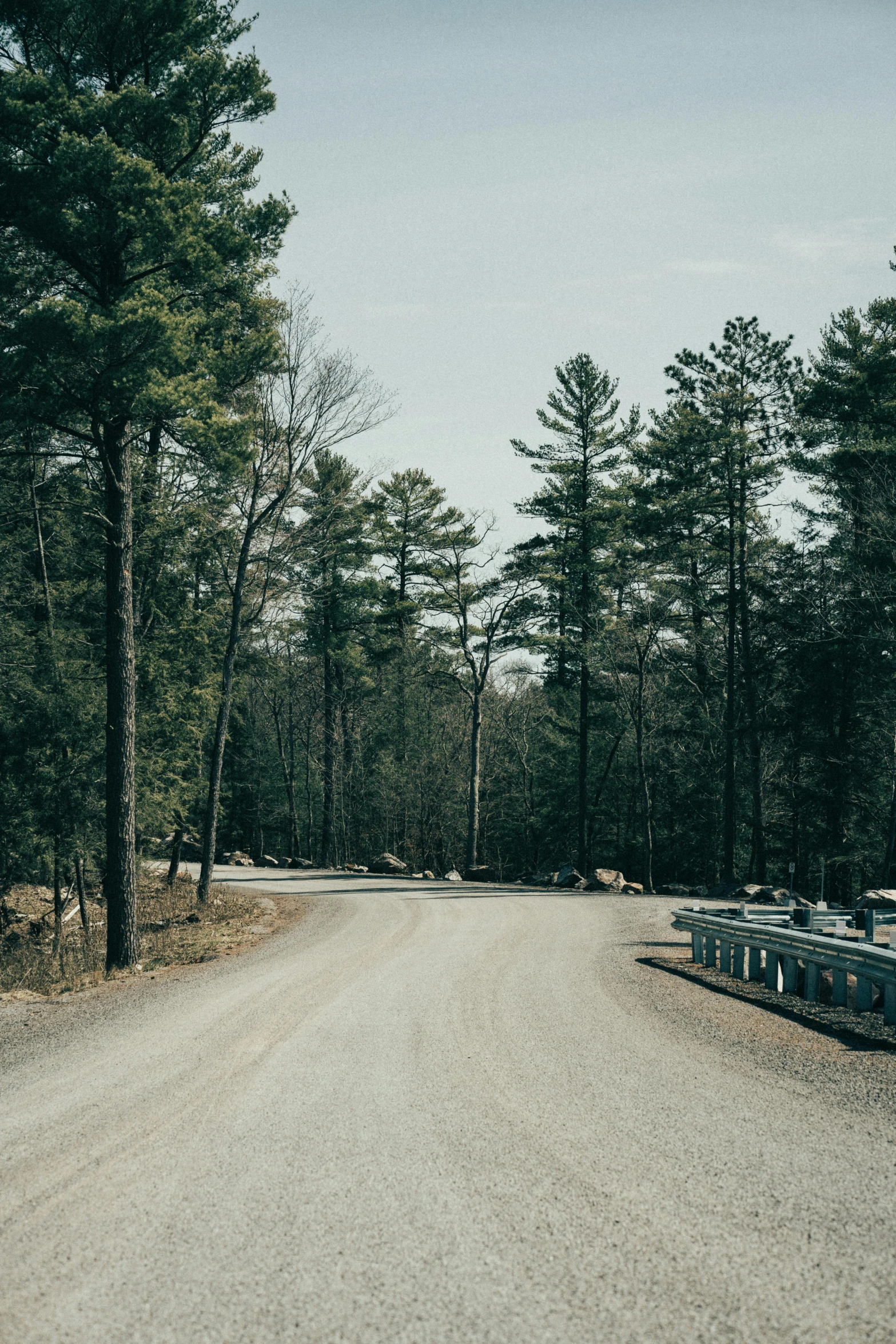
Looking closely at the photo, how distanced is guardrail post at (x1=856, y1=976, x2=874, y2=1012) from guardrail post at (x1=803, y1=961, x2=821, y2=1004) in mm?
487

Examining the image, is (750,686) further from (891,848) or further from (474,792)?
(474,792)

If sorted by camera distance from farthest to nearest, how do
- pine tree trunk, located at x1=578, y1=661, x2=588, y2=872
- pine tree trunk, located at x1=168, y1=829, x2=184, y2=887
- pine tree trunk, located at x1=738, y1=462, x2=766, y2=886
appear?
1. pine tree trunk, located at x1=578, y1=661, x2=588, y2=872
2. pine tree trunk, located at x1=738, y1=462, x2=766, y2=886
3. pine tree trunk, located at x1=168, y1=829, x2=184, y2=887

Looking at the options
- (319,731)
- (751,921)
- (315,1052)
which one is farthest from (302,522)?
(319,731)

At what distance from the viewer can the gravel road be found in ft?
11.0

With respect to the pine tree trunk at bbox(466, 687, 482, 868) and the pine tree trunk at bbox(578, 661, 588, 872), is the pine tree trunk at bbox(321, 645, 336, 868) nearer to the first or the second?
the pine tree trunk at bbox(466, 687, 482, 868)

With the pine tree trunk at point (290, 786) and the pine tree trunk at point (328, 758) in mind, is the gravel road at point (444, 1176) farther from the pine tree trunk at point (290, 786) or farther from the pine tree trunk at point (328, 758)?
the pine tree trunk at point (290, 786)

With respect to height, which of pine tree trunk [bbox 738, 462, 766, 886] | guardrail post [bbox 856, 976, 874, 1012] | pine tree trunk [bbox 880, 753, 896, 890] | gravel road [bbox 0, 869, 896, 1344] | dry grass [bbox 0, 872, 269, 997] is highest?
pine tree trunk [bbox 738, 462, 766, 886]

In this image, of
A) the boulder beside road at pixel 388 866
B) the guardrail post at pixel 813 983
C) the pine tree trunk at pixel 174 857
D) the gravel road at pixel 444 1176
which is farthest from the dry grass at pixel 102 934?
the boulder beside road at pixel 388 866

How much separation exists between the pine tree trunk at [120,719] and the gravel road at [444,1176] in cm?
391

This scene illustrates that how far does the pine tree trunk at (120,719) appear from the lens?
13.3 metres

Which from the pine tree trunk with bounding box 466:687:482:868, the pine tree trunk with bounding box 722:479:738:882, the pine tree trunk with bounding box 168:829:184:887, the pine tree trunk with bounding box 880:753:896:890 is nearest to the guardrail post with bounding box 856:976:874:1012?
the pine tree trunk with bounding box 880:753:896:890

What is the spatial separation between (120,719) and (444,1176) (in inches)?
401

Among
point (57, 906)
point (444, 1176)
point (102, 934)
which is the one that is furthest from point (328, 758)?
point (444, 1176)

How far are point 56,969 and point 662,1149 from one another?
1050 centimetres
